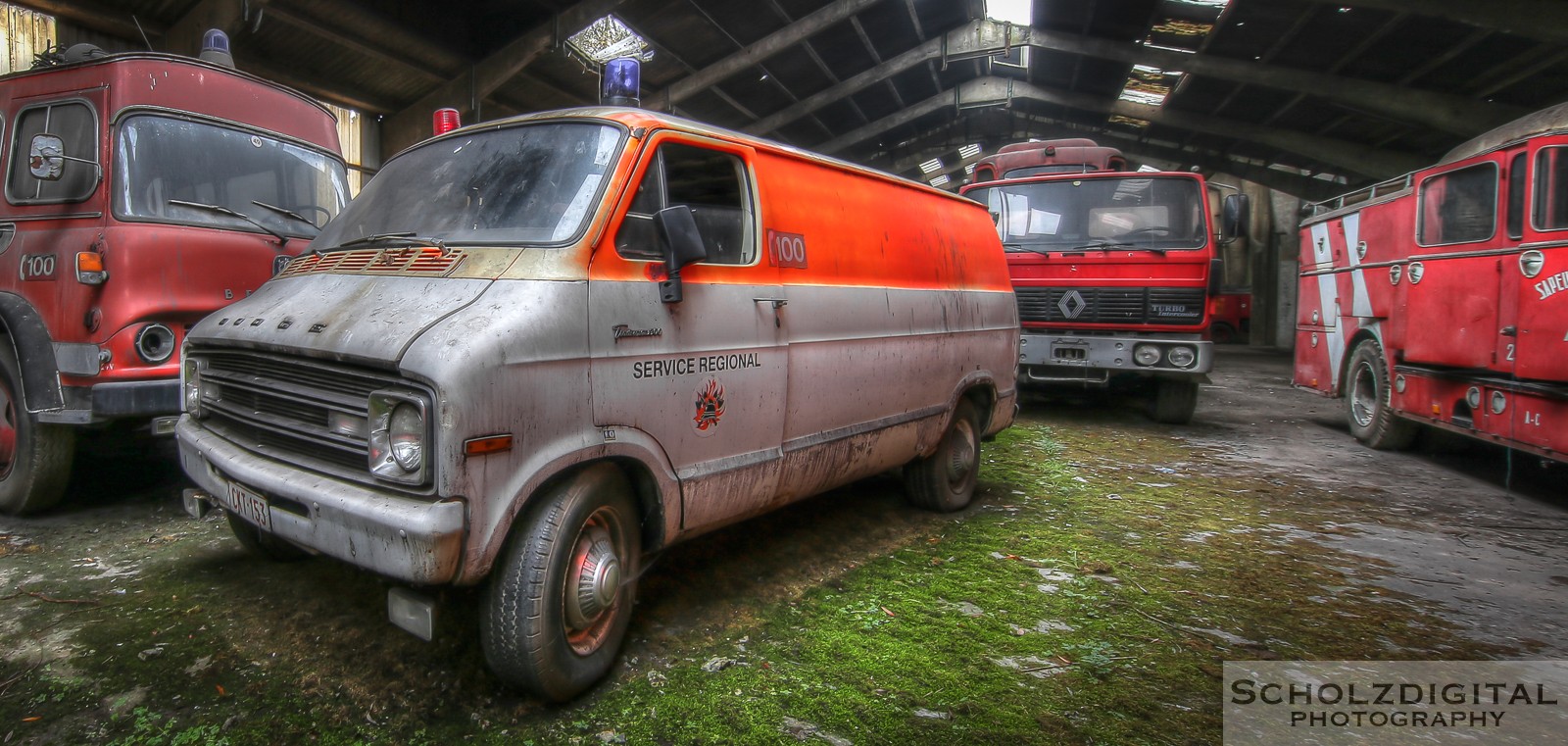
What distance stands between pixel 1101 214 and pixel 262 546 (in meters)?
8.02

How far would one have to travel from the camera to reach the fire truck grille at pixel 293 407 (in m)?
2.46

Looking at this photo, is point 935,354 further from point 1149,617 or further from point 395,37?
point 395,37

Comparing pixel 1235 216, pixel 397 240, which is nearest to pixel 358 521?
pixel 397 240

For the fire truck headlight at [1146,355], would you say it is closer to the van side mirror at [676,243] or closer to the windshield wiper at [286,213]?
the van side mirror at [676,243]

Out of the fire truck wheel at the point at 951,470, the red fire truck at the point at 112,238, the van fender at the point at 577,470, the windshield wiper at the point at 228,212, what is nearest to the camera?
the van fender at the point at 577,470

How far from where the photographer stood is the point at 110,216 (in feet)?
14.3

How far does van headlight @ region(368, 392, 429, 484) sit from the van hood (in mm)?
126

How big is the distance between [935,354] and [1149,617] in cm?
181

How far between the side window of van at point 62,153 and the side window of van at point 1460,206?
9304mm

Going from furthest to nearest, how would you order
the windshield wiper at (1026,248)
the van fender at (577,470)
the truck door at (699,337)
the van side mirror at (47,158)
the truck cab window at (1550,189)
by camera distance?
the windshield wiper at (1026,248)
the truck cab window at (1550,189)
the van side mirror at (47,158)
the truck door at (699,337)
the van fender at (577,470)

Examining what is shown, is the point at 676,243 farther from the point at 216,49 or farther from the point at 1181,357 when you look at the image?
the point at 1181,357

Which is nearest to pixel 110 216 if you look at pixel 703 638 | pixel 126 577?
pixel 126 577

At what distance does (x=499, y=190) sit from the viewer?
9.89 ft


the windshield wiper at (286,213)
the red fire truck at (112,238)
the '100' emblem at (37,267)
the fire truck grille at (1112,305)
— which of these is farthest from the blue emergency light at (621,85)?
the fire truck grille at (1112,305)
